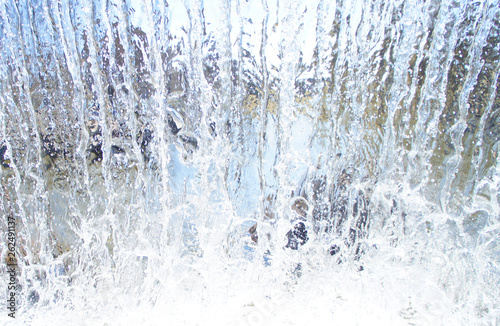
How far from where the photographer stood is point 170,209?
1.50 metres

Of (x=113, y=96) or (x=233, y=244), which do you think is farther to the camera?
(x=233, y=244)

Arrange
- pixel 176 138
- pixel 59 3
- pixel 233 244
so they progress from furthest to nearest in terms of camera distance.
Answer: pixel 233 244 → pixel 176 138 → pixel 59 3

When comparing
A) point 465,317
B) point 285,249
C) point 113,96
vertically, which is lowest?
point 465,317

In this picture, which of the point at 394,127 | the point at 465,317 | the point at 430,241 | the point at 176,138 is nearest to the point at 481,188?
the point at 430,241

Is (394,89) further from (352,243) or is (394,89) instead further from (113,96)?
(113,96)

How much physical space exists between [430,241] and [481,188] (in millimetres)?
341

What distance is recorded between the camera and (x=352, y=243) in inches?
58.7

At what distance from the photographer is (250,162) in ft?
4.86

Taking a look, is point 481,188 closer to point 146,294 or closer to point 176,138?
point 176,138

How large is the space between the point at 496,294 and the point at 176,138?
5.68 ft

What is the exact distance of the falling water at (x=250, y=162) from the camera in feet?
4.38

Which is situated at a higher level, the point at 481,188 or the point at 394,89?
the point at 394,89

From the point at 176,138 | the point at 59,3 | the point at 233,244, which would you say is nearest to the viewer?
the point at 59,3

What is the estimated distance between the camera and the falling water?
1.33 metres
